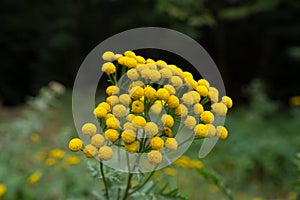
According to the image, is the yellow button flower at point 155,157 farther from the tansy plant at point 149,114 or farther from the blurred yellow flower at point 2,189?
the blurred yellow flower at point 2,189

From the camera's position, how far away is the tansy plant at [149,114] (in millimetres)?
1377

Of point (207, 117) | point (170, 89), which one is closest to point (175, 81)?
point (170, 89)

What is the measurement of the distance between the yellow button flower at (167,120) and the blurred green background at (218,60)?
2.56 metres

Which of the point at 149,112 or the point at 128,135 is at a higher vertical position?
the point at 149,112

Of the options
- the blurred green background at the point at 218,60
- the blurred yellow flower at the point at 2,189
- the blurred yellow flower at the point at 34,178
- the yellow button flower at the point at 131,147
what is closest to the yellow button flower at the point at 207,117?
the yellow button flower at the point at 131,147

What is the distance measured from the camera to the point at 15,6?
31.2 feet

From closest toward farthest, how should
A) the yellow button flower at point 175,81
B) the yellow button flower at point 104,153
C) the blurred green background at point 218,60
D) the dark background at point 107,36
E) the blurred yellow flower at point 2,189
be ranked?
the yellow button flower at point 104,153 < the yellow button flower at point 175,81 < the blurred yellow flower at point 2,189 < the blurred green background at point 218,60 < the dark background at point 107,36

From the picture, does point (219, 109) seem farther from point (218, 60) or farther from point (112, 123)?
point (218, 60)

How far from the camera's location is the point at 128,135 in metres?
1.38

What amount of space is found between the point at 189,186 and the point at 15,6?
6906 mm

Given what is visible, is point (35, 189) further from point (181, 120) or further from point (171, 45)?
point (171, 45)

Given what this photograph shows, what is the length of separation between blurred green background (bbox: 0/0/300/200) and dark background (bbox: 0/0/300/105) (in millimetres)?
20

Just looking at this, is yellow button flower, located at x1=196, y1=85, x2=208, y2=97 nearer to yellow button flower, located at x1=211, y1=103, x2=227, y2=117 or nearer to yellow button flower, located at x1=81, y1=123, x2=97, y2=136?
yellow button flower, located at x1=211, y1=103, x2=227, y2=117

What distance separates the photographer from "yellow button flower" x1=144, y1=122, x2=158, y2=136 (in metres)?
1.36
